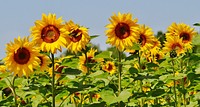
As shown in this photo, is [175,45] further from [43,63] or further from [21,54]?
[21,54]

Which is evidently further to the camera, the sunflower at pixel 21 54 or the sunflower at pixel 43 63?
the sunflower at pixel 43 63

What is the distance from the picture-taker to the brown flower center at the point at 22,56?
491 cm

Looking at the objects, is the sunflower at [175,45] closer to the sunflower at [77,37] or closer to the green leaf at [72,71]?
the sunflower at [77,37]

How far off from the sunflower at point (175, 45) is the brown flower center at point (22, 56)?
9.40 ft

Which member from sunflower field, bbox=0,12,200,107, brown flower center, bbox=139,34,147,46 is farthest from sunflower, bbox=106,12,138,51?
brown flower center, bbox=139,34,147,46

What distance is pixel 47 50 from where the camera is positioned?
4.77m

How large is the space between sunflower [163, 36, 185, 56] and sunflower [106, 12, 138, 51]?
1.72 m

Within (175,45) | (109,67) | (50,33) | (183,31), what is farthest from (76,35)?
(109,67)

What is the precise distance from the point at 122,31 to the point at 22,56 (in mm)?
1295

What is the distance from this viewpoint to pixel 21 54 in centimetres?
495

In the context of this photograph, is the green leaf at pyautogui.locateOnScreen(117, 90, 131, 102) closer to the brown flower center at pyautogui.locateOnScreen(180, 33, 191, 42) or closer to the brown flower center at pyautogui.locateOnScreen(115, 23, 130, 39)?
the brown flower center at pyautogui.locateOnScreen(115, 23, 130, 39)

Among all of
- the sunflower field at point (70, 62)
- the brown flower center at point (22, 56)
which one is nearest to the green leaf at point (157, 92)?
the sunflower field at point (70, 62)

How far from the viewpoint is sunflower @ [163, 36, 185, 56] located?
23.8ft

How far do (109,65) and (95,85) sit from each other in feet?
9.30
